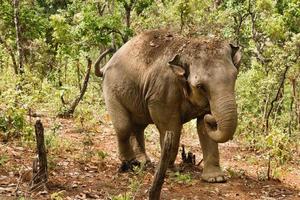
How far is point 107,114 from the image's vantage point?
13625 millimetres

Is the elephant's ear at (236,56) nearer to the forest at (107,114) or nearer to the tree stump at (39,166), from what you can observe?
the forest at (107,114)

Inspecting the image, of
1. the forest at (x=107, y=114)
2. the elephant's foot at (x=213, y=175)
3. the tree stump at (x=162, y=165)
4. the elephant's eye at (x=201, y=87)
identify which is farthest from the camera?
the elephant's foot at (x=213, y=175)

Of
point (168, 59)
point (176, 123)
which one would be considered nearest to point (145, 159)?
point (176, 123)

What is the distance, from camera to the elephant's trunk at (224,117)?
6.81 meters

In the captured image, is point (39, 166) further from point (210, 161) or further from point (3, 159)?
point (210, 161)

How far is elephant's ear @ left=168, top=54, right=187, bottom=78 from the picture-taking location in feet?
24.1

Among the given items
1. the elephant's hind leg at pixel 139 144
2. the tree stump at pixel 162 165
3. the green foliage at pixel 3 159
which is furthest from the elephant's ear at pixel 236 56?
the green foliage at pixel 3 159

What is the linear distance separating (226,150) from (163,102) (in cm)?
420

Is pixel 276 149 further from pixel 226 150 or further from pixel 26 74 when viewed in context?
pixel 26 74

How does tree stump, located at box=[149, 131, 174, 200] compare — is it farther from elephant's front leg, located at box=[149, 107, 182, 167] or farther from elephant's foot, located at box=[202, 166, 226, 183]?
elephant's foot, located at box=[202, 166, 226, 183]

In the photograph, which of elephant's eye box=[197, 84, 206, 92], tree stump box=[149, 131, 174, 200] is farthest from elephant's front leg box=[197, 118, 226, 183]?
tree stump box=[149, 131, 174, 200]

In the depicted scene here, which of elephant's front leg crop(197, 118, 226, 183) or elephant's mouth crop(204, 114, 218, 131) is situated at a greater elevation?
elephant's mouth crop(204, 114, 218, 131)

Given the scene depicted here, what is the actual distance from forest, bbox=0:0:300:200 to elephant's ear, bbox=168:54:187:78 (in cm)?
110

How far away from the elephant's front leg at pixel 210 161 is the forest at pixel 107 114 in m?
0.12
